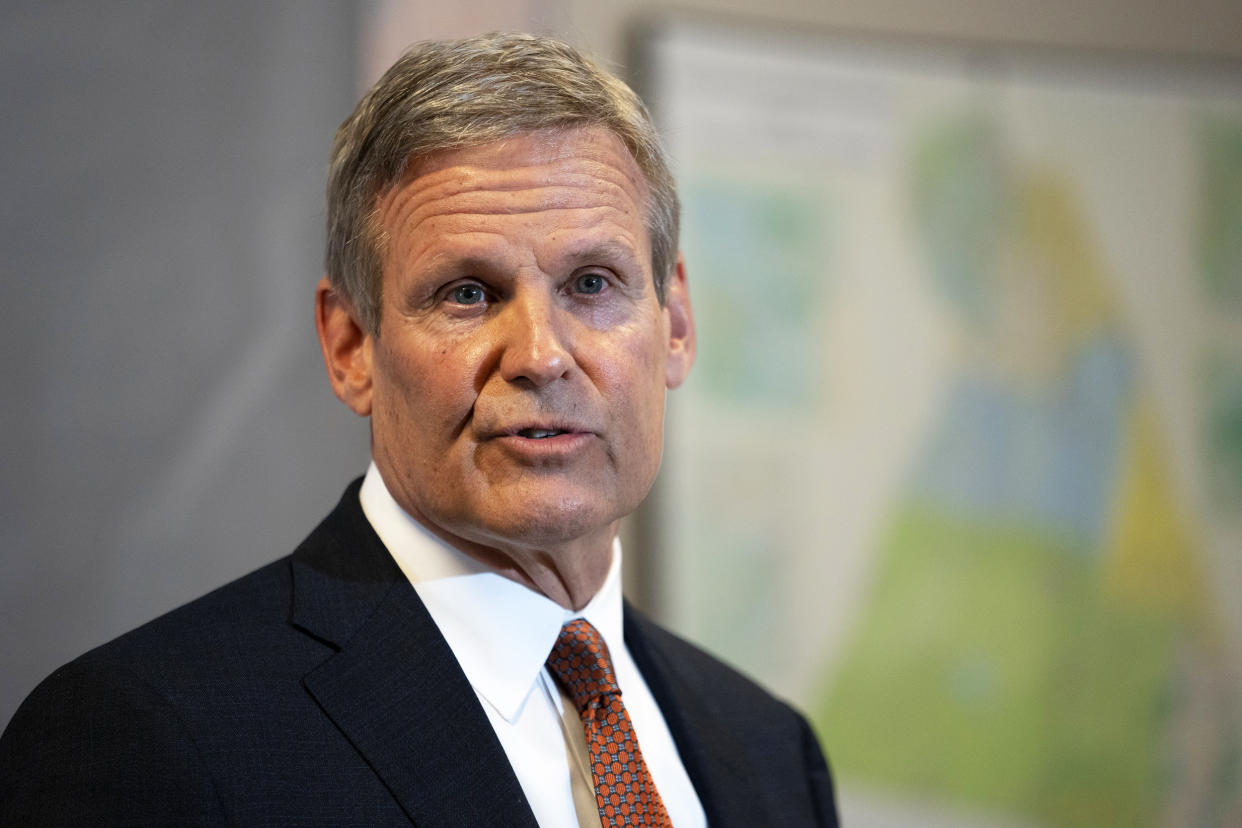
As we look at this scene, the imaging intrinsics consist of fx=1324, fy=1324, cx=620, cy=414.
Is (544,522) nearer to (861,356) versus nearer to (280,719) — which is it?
(280,719)

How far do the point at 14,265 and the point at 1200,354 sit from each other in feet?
7.76

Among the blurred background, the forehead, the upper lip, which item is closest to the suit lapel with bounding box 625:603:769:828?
the upper lip

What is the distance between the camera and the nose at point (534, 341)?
4.24 ft

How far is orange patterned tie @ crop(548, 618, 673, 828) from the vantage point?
1.36m

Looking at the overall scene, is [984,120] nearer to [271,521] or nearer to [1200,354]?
[1200,354]

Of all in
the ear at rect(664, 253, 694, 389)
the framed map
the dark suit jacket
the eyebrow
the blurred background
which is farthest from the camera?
the framed map

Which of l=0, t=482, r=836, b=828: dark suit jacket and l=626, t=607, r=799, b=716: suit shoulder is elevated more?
l=0, t=482, r=836, b=828: dark suit jacket

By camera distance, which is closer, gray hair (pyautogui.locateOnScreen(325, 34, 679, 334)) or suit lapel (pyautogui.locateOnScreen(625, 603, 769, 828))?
gray hair (pyautogui.locateOnScreen(325, 34, 679, 334))

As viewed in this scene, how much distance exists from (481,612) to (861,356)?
1482mm

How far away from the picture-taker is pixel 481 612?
1.38 meters

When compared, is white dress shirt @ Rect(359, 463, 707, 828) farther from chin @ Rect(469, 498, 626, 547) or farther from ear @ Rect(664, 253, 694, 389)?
ear @ Rect(664, 253, 694, 389)

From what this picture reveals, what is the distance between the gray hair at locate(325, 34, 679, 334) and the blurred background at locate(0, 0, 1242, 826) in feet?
2.54

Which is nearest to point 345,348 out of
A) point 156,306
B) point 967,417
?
point 156,306

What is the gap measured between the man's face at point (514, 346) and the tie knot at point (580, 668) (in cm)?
14
